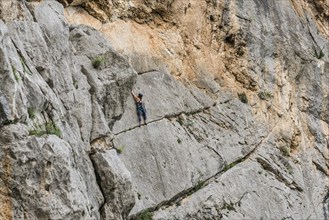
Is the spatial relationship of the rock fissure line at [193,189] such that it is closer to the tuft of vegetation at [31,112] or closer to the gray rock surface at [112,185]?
the gray rock surface at [112,185]

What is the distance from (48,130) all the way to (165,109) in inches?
348

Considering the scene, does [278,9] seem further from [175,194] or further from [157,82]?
[175,194]

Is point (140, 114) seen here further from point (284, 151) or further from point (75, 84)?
point (284, 151)

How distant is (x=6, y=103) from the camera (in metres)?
15.1

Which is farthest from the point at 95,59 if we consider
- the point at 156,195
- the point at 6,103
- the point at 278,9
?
the point at 278,9

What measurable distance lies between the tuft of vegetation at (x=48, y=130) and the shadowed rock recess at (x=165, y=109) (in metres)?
0.04

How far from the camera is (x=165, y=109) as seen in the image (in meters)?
24.4

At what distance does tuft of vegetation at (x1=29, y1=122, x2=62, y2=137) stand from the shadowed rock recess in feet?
0.14

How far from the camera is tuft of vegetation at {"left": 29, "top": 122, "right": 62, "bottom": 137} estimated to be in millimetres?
15503

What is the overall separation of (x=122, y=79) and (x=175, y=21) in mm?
7116

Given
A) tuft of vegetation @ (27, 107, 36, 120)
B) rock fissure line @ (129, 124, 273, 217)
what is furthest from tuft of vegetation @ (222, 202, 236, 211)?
tuft of vegetation @ (27, 107, 36, 120)

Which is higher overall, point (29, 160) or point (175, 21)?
point (175, 21)

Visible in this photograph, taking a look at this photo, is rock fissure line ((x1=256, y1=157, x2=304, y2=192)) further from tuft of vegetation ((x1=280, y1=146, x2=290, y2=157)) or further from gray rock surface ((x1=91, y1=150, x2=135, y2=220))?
gray rock surface ((x1=91, y1=150, x2=135, y2=220))

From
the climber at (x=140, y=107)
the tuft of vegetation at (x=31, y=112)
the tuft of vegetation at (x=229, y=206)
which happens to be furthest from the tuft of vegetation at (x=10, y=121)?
the tuft of vegetation at (x=229, y=206)
